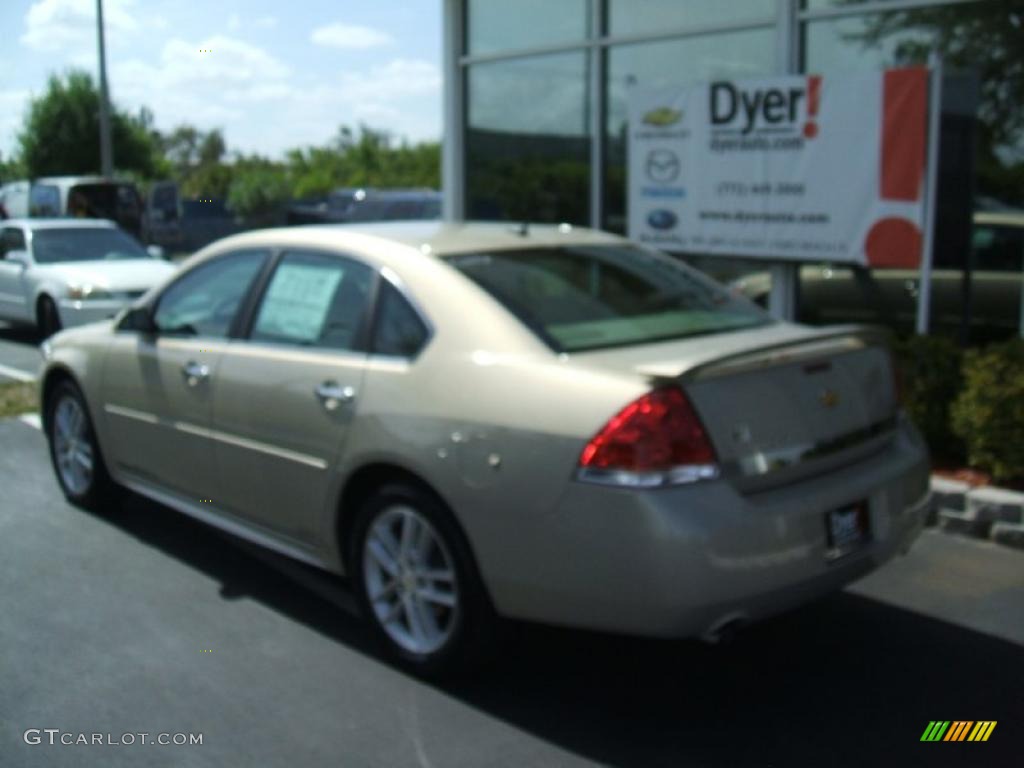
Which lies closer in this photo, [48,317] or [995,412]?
[995,412]

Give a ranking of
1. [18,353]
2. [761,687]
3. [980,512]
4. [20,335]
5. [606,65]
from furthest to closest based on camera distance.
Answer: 1. [20,335]
2. [18,353]
3. [606,65]
4. [980,512]
5. [761,687]

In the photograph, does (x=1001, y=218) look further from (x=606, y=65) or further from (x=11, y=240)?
(x=11, y=240)

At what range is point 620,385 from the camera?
3668 millimetres

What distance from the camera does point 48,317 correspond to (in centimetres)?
1311

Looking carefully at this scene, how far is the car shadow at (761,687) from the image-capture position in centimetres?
371

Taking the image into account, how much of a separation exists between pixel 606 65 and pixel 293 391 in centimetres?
640

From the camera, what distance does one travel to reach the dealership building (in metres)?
8.11

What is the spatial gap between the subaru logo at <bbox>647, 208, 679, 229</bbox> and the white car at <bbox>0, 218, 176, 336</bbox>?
19.4 feet

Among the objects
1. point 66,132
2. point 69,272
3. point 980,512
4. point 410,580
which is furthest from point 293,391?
point 66,132

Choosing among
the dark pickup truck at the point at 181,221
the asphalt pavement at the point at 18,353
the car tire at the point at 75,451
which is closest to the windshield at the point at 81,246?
the asphalt pavement at the point at 18,353

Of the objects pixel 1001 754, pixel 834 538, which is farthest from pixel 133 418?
pixel 1001 754

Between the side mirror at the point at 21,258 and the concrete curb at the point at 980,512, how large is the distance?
10717 millimetres

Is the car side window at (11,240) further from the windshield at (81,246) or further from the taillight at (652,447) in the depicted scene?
the taillight at (652,447)

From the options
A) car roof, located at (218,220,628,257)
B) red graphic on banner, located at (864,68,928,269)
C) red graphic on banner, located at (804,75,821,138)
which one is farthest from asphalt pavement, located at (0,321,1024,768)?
red graphic on banner, located at (804,75,821,138)
